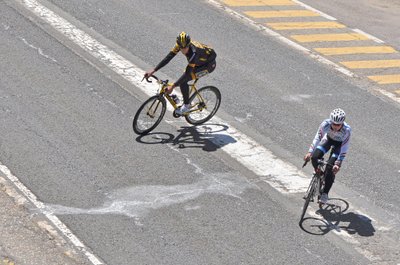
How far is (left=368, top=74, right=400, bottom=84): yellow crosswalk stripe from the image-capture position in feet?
74.4

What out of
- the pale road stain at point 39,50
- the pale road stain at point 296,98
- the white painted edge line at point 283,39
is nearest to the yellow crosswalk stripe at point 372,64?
the white painted edge line at point 283,39

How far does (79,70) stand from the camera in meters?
20.5

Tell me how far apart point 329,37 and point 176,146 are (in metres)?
9.46

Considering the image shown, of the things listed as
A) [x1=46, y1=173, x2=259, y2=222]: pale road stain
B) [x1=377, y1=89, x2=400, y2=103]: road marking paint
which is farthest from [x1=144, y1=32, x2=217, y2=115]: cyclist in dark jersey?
[x1=377, y1=89, x2=400, y2=103]: road marking paint

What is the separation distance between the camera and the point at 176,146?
1752 cm

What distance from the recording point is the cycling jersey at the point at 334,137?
1532 centimetres

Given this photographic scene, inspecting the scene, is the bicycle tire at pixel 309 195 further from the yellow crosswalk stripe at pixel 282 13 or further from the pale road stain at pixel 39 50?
the yellow crosswalk stripe at pixel 282 13

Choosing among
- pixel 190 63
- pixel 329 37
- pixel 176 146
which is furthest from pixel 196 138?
pixel 329 37

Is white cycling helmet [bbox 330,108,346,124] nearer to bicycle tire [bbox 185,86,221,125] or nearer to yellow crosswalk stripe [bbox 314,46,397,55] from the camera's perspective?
bicycle tire [bbox 185,86,221,125]

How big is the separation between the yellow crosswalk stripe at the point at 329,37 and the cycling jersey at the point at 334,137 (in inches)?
382

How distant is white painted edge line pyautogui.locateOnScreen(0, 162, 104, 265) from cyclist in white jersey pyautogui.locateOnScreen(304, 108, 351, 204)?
167 inches

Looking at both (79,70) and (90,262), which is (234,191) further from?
(79,70)

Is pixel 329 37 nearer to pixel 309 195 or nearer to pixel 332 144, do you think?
pixel 332 144

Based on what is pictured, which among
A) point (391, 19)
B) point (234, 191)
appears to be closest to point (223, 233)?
point (234, 191)
